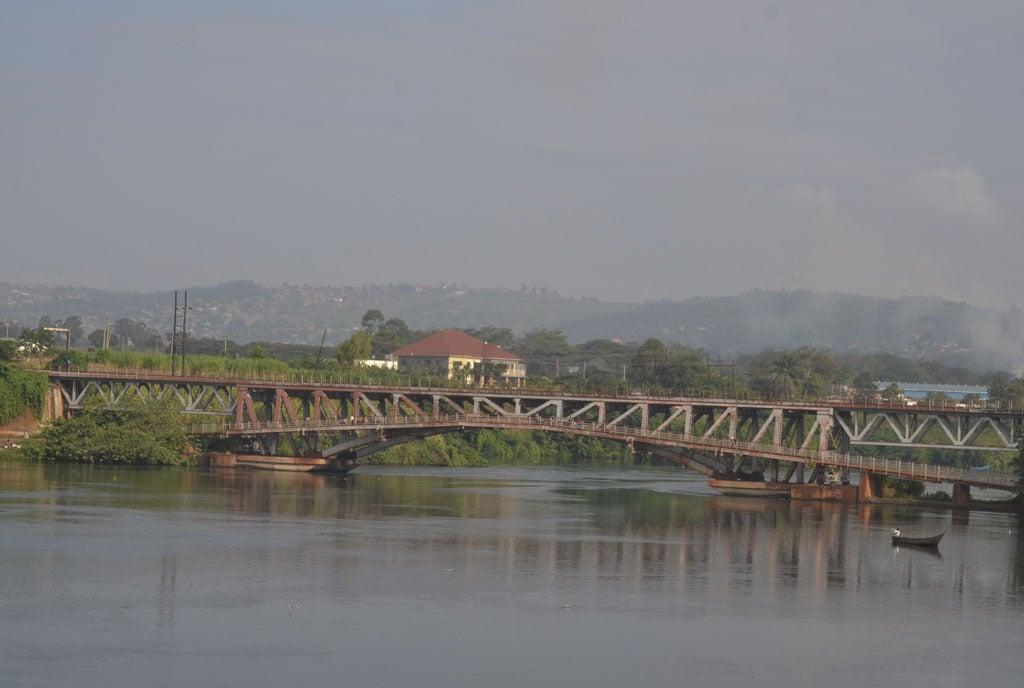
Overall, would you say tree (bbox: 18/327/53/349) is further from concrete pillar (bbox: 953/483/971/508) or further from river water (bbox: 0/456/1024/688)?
concrete pillar (bbox: 953/483/971/508)

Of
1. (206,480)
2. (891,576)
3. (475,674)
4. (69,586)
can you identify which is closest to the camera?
(475,674)

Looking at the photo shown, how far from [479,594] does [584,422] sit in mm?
58316

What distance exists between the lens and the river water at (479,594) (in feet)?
139

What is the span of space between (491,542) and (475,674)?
94.5 ft

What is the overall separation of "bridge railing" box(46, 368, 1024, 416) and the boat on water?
205 inches

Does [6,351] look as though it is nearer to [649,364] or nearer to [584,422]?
[584,422]

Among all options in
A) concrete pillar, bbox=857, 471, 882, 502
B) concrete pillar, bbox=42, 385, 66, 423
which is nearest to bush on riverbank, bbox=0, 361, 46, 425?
concrete pillar, bbox=42, 385, 66, 423

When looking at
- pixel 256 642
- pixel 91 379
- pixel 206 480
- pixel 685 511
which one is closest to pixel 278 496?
pixel 206 480

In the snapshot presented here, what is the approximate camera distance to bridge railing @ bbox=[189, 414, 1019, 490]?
9669 cm

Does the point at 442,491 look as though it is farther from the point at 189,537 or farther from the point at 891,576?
the point at 891,576

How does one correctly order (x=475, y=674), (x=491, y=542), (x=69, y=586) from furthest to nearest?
(x=491, y=542) → (x=69, y=586) → (x=475, y=674)

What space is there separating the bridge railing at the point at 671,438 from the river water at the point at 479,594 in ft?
19.4

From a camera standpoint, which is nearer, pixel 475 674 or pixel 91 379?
pixel 475 674

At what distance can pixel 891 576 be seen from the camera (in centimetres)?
6372
